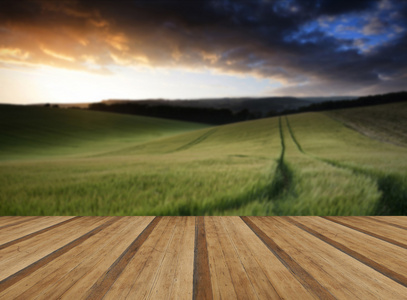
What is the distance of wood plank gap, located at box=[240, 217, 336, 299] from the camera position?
1.39 m

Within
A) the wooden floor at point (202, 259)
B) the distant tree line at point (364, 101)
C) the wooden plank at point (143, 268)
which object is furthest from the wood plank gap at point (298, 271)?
the distant tree line at point (364, 101)

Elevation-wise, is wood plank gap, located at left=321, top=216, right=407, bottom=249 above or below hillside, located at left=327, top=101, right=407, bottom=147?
above

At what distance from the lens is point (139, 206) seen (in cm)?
354

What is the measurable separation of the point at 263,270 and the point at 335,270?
1.78ft

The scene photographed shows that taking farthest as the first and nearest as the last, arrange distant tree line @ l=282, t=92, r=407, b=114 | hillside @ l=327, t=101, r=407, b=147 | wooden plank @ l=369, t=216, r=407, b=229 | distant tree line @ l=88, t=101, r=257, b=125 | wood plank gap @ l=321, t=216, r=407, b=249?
distant tree line @ l=88, t=101, r=257, b=125 < distant tree line @ l=282, t=92, r=407, b=114 < hillside @ l=327, t=101, r=407, b=147 < wooden plank @ l=369, t=216, r=407, b=229 < wood plank gap @ l=321, t=216, r=407, b=249

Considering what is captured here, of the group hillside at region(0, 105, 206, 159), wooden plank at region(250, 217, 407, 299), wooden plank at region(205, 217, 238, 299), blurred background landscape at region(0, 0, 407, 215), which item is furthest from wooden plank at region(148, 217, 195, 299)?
hillside at region(0, 105, 206, 159)

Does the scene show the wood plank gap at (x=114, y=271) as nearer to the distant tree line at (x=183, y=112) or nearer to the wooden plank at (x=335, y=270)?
the wooden plank at (x=335, y=270)

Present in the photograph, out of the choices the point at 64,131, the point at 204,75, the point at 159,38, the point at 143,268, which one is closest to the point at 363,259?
the point at 143,268

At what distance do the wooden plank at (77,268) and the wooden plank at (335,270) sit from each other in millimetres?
1525

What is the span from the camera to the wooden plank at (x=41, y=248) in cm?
173

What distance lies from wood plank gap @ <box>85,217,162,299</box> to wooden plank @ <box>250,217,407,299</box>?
1.36 metres

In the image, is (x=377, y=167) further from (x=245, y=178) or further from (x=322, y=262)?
(x=322, y=262)

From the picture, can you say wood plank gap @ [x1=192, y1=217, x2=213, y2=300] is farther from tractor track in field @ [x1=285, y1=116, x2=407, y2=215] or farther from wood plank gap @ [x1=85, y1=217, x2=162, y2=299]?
tractor track in field @ [x1=285, y1=116, x2=407, y2=215]

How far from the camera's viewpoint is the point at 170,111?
6806cm
